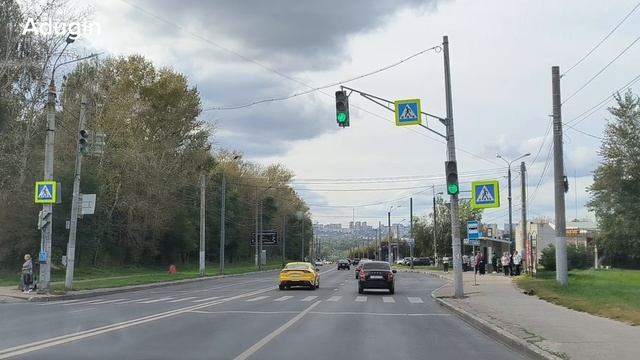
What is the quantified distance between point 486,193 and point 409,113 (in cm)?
434

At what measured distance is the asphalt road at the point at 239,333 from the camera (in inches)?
419

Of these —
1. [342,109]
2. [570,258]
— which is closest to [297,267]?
[342,109]

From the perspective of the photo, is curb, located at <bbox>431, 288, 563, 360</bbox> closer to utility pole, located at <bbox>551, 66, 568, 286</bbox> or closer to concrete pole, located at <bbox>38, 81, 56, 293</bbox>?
utility pole, located at <bbox>551, 66, 568, 286</bbox>

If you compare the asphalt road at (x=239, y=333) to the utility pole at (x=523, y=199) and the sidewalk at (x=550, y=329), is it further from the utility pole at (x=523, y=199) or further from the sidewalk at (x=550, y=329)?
the utility pole at (x=523, y=199)

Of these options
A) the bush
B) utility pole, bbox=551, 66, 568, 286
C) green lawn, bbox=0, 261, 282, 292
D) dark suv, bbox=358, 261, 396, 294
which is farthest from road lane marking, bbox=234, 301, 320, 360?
the bush

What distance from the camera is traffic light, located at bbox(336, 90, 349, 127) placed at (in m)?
20.5

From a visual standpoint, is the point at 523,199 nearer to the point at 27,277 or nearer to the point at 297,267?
the point at 297,267

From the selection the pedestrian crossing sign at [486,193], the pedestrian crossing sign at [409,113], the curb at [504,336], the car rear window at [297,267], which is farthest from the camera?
the car rear window at [297,267]

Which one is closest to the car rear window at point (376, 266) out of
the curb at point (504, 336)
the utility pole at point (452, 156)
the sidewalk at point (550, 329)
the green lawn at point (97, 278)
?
the utility pole at point (452, 156)

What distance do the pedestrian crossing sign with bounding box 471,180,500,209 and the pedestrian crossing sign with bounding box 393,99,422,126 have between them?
3.59m

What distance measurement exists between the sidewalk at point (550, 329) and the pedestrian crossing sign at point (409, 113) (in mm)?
6516

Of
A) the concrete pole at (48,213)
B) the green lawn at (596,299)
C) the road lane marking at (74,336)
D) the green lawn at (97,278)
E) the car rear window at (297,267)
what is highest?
the concrete pole at (48,213)

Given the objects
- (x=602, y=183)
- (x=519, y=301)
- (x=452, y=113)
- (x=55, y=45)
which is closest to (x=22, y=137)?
(x=55, y=45)

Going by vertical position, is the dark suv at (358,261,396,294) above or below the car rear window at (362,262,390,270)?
below
